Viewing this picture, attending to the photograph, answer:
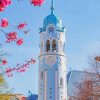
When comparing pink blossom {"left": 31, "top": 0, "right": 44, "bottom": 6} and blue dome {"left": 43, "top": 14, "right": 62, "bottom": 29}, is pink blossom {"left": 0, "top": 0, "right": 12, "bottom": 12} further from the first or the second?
blue dome {"left": 43, "top": 14, "right": 62, "bottom": 29}

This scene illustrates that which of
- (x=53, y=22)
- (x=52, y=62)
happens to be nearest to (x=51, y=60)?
(x=52, y=62)

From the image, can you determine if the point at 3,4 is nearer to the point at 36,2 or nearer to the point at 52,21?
the point at 36,2

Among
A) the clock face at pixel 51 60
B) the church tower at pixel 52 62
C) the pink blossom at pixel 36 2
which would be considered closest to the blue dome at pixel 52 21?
the church tower at pixel 52 62

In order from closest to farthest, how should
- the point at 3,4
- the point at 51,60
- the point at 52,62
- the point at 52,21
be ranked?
the point at 3,4, the point at 52,62, the point at 51,60, the point at 52,21

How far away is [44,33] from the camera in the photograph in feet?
219

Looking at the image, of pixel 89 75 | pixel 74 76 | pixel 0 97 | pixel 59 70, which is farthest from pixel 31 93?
pixel 0 97

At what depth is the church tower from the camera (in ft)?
206

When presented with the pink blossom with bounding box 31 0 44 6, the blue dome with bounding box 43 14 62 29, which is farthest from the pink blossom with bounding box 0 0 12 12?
the blue dome with bounding box 43 14 62 29

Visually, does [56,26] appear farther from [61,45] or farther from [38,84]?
[38,84]

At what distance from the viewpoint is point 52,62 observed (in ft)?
210

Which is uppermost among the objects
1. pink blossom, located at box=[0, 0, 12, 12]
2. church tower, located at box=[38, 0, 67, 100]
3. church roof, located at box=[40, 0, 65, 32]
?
church roof, located at box=[40, 0, 65, 32]

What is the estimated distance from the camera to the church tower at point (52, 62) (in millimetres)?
62844

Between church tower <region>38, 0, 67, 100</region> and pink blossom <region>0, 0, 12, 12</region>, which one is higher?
church tower <region>38, 0, 67, 100</region>

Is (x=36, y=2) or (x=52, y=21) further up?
(x=52, y=21)
